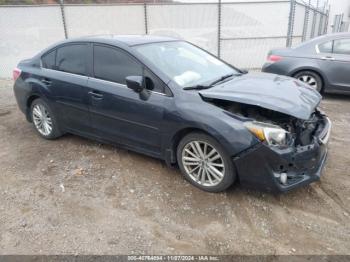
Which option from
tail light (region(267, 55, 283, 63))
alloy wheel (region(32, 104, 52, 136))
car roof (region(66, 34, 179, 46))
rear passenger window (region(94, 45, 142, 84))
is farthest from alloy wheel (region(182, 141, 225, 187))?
tail light (region(267, 55, 283, 63))

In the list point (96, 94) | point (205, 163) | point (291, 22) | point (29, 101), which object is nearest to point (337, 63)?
point (291, 22)

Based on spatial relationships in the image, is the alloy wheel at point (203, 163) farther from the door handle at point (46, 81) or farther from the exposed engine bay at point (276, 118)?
the door handle at point (46, 81)

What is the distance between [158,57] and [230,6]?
7.38m

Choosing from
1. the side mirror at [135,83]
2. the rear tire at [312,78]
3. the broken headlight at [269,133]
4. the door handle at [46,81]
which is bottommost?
the rear tire at [312,78]

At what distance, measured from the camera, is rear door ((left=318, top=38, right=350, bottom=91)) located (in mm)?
7031

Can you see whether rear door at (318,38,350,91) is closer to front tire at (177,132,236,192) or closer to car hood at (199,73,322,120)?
car hood at (199,73,322,120)

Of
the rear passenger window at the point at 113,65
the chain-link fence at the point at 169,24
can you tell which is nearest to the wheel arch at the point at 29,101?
the rear passenger window at the point at 113,65

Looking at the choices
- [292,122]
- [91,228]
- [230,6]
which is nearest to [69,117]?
[91,228]

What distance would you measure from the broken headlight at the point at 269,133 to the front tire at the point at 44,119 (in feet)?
10.1

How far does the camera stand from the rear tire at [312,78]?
731cm

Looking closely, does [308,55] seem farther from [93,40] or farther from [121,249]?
[121,249]

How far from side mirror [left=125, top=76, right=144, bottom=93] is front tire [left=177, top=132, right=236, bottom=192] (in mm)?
760

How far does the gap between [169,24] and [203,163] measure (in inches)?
311

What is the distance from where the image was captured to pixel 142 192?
3779 mm
